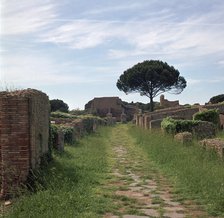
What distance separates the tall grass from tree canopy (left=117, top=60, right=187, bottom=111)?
51.5 m

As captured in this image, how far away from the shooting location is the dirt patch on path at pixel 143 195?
6969mm

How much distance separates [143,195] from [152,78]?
192 feet

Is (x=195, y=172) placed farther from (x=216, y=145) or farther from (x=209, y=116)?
(x=209, y=116)

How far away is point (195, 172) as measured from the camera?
9852mm

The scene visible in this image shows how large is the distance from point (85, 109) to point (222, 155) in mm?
61781

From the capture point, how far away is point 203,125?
751 inches


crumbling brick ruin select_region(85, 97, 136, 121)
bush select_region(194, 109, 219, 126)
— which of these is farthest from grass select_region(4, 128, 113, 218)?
crumbling brick ruin select_region(85, 97, 136, 121)

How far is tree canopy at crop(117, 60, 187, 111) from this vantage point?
6631 centimetres

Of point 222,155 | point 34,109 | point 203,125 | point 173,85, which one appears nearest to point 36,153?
point 34,109

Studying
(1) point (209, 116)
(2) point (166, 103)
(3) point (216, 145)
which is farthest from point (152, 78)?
(3) point (216, 145)

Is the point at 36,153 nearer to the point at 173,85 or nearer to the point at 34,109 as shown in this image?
the point at 34,109

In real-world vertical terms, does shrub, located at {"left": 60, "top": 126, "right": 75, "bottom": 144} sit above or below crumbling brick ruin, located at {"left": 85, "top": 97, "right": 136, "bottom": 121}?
below

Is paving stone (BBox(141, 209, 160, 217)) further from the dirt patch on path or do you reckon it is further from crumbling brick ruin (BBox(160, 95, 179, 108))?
crumbling brick ruin (BBox(160, 95, 179, 108))

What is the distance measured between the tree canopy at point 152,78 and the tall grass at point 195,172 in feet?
169
